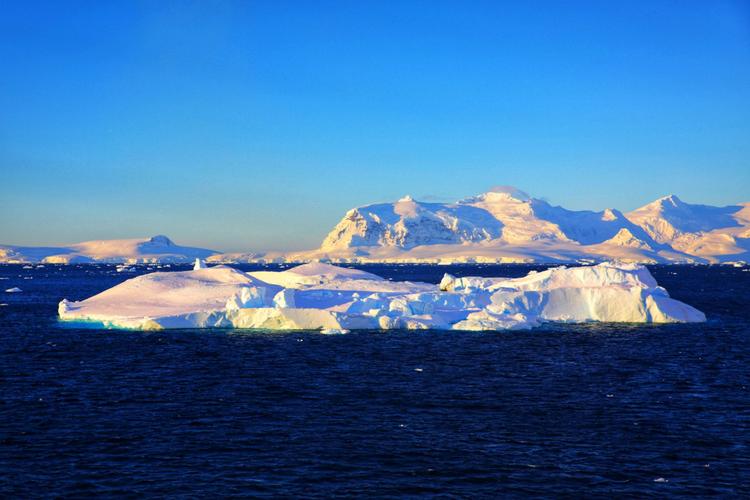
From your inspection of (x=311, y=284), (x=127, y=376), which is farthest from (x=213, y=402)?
(x=311, y=284)

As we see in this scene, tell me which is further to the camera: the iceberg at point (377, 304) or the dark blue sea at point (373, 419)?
the iceberg at point (377, 304)

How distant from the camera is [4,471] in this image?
65.8ft

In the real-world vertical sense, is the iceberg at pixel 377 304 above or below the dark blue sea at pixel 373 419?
above

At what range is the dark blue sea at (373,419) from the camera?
63.8 ft

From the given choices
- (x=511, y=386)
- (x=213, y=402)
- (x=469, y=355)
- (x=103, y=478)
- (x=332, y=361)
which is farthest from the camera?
(x=469, y=355)

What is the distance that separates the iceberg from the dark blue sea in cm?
753

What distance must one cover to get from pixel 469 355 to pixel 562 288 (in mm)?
20490

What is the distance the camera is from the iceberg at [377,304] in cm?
5447

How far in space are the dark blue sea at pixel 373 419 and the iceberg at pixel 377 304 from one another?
7534 millimetres

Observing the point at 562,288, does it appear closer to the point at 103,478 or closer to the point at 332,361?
the point at 332,361

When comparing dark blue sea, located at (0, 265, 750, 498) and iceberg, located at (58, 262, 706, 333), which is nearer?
dark blue sea, located at (0, 265, 750, 498)

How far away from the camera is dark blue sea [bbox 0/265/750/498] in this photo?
63.8 feet

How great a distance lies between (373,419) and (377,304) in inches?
1278

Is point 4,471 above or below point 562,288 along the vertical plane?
below
